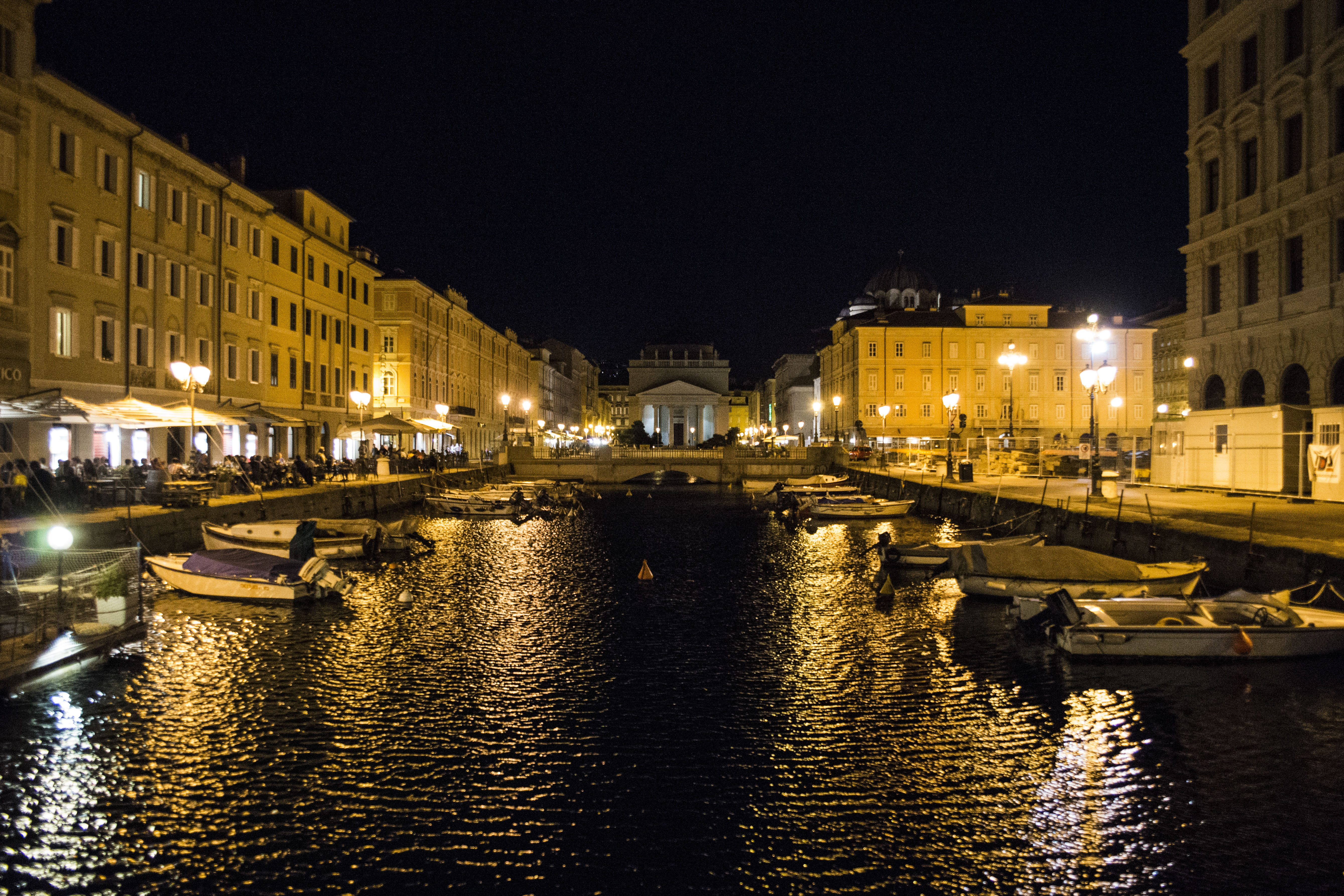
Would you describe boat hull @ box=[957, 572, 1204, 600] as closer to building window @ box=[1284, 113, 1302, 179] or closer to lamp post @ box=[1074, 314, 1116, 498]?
lamp post @ box=[1074, 314, 1116, 498]

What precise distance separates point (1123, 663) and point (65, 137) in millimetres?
37296

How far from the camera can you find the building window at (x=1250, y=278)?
3384 cm

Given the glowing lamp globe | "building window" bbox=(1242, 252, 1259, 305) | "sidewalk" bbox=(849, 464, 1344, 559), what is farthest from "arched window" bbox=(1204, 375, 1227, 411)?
the glowing lamp globe

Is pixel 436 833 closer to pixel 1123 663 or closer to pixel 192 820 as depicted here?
pixel 192 820

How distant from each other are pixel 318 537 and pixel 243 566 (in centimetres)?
975

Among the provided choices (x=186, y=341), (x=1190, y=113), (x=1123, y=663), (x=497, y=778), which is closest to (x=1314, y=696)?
(x=1123, y=663)

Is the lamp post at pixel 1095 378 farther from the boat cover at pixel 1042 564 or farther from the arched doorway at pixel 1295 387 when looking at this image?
the boat cover at pixel 1042 564

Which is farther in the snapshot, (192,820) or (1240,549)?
(1240,549)

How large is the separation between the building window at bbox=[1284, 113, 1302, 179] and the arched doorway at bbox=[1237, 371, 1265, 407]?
274 inches

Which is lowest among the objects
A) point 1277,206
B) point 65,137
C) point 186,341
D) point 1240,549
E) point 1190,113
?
point 1240,549

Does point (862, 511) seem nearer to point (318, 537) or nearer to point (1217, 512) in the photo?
point (1217, 512)

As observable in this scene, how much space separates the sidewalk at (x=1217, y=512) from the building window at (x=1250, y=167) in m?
11.3

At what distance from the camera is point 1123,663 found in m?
16.9

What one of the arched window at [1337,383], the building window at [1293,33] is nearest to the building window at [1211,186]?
the building window at [1293,33]
